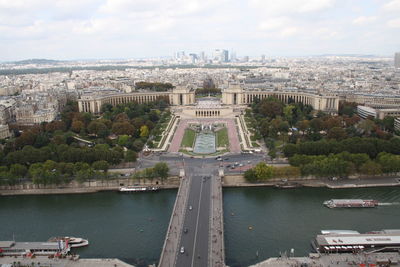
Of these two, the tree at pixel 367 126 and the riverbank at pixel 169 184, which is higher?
the tree at pixel 367 126

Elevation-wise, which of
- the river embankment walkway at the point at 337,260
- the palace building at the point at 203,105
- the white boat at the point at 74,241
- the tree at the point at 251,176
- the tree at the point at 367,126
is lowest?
the white boat at the point at 74,241

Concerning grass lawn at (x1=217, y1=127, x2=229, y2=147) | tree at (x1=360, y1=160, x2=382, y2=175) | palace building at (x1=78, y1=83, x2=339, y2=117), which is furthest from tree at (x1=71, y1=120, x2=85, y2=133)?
tree at (x1=360, y1=160, x2=382, y2=175)

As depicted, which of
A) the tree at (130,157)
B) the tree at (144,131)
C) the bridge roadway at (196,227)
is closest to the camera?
the bridge roadway at (196,227)

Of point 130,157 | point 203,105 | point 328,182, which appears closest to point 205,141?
point 130,157

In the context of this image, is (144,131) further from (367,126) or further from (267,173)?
(367,126)

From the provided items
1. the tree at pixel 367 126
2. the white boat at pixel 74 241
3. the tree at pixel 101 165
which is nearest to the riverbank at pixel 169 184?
the tree at pixel 101 165

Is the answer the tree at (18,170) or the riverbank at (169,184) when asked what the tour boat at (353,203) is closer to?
the riverbank at (169,184)
